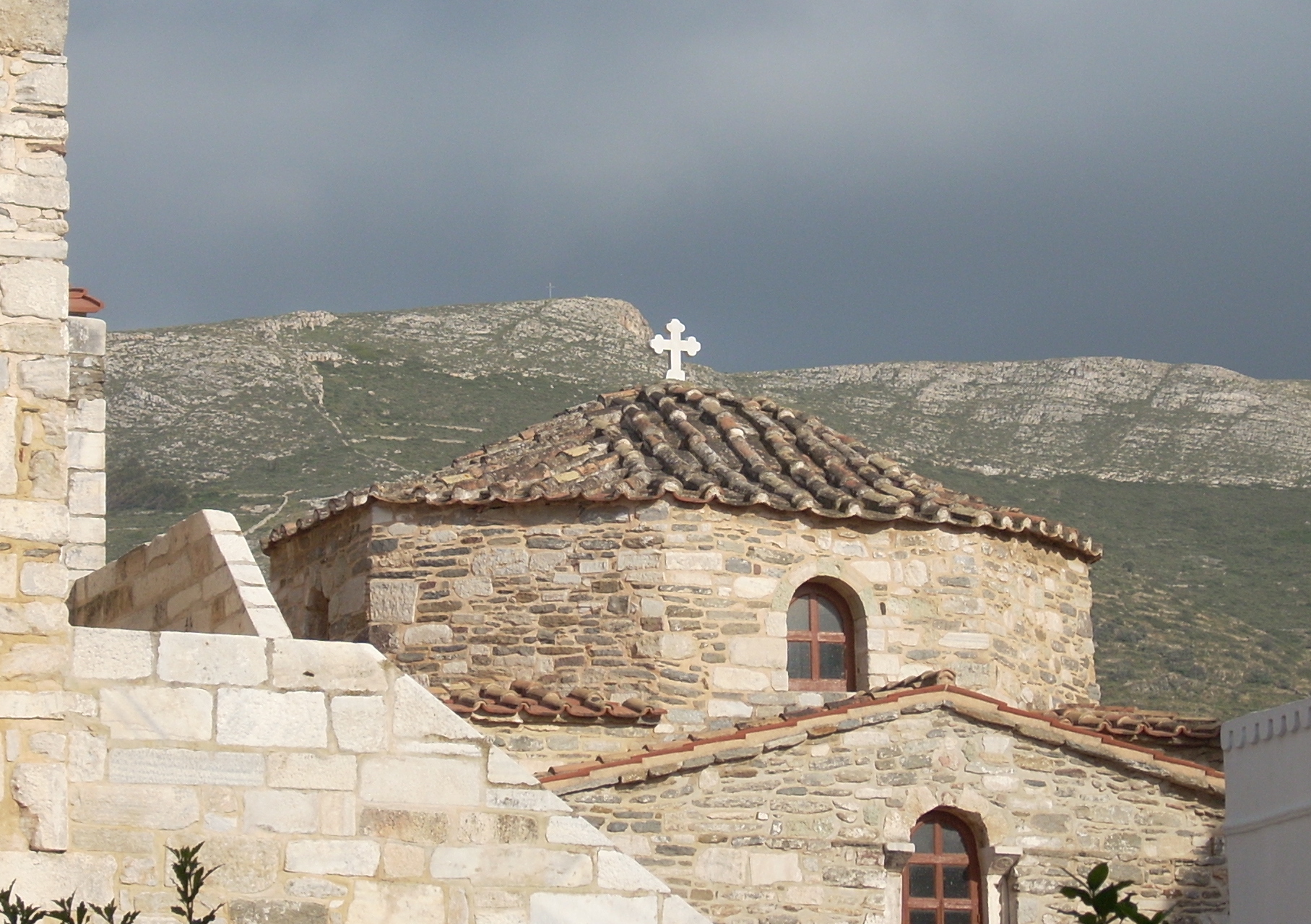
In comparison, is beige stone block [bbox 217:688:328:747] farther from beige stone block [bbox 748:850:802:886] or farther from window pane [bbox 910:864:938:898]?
window pane [bbox 910:864:938:898]

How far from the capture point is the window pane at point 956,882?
44.6 feet

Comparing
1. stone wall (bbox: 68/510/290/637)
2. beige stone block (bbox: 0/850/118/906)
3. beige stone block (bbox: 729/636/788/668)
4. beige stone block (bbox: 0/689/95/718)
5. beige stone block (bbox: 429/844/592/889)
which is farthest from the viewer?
beige stone block (bbox: 729/636/788/668)

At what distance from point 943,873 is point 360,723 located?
721cm

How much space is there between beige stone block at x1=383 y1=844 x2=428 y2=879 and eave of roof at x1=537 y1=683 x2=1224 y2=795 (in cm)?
512

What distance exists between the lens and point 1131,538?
3309 centimetres

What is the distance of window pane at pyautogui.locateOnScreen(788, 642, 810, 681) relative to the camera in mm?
15070

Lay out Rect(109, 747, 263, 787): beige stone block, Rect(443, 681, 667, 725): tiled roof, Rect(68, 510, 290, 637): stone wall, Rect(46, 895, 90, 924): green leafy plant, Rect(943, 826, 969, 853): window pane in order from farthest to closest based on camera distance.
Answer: Rect(443, 681, 667, 725): tiled roof < Rect(943, 826, 969, 853): window pane < Rect(68, 510, 290, 637): stone wall < Rect(109, 747, 263, 787): beige stone block < Rect(46, 895, 90, 924): green leafy plant

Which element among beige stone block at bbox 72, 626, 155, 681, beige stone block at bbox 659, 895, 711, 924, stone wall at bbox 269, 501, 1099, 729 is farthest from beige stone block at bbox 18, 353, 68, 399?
stone wall at bbox 269, 501, 1099, 729

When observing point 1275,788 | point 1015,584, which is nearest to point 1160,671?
point 1015,584

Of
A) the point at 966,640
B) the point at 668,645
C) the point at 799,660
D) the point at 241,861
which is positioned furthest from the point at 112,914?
the point at 966,640

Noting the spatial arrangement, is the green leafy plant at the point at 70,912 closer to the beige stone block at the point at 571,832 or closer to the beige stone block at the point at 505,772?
the beige stone block at the point at 505,772

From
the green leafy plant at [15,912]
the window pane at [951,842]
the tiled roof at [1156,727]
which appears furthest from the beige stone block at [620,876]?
the tiled roof at [1156,727]

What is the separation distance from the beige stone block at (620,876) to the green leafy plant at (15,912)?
6.86 feet

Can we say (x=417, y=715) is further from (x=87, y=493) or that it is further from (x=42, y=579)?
(x=87, y=493)
